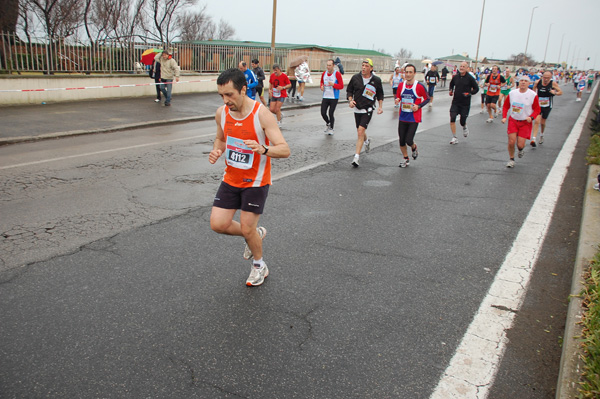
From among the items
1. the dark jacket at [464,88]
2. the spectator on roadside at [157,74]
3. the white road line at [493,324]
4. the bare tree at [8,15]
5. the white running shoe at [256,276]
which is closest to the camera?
the white road line at [493,324]

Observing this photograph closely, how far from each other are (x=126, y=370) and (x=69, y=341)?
0.55m

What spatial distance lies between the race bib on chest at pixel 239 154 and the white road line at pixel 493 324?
6.89 feet

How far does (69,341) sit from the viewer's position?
10.5 feet

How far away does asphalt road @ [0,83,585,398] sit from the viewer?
115 inches

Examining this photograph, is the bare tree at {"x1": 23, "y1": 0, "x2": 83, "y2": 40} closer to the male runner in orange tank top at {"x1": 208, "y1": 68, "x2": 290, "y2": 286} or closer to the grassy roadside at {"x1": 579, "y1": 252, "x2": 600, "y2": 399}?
the male runner in orange tank top at {"x1": 208, "y1": 68, "x2": 290, "y2": 286}

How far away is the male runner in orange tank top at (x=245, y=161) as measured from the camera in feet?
12.6

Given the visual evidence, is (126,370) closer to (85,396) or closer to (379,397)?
(85,396)

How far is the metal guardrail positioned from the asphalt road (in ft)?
31.2

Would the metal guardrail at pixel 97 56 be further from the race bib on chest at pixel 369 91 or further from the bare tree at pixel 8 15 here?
the race bib on chest at pixel 369 91

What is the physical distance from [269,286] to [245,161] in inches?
42.1

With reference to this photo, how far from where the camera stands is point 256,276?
13.6ft

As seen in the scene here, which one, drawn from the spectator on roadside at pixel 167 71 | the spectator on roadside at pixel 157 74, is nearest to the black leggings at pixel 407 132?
the spectator on roadside at pixel 167 71

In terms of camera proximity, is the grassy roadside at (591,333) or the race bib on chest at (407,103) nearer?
the grassy roadside at (591,333)

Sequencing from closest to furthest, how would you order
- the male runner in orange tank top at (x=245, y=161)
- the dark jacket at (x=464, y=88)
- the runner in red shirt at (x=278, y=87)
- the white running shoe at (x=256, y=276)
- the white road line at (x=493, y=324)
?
1. the white road line at (x=493, y=324)
2. the male runner in orange tank top at (x=245, y=161)
3. the white running shoe at (x=256, y=276)
4. the dark jacket at (x=464, y=88)
5. the runner in red shirt at (x=278, y=87)
